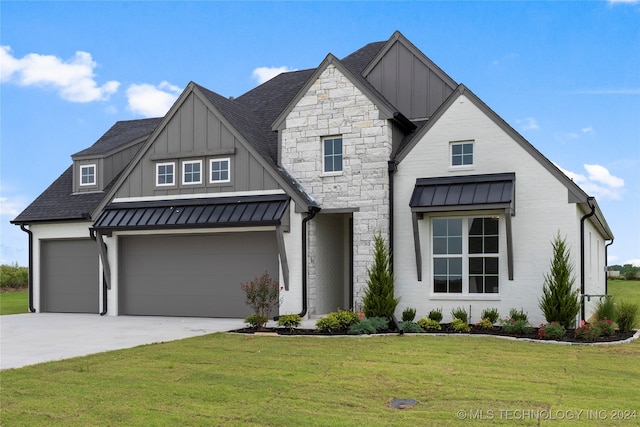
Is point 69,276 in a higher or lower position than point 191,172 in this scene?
lower

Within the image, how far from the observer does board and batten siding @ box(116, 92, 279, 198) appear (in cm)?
1959

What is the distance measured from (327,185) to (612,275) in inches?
1352

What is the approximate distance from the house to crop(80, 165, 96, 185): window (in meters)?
0.70

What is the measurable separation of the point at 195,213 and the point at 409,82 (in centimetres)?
797

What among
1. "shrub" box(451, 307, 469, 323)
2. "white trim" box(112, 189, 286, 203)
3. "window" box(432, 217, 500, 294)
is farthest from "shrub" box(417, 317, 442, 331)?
"white trim" box(112, 189, 286, 203)

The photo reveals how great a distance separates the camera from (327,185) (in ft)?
63.2

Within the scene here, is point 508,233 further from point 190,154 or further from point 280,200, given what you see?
point 190,154

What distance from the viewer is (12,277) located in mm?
36344

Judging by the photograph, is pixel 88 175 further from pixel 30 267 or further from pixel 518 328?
pixel 518 328

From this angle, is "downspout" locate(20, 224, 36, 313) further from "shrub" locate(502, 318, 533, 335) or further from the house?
"shrub" locate(502, 318, 533, 335)

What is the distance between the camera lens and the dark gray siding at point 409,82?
67.7ft

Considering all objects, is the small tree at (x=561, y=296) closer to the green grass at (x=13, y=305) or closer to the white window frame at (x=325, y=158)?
the white window frame at (x=325, y=158)

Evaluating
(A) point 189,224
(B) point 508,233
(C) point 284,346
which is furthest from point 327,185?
(C) point 284,346

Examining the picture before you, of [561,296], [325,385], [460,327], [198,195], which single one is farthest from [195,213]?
[325,385]
